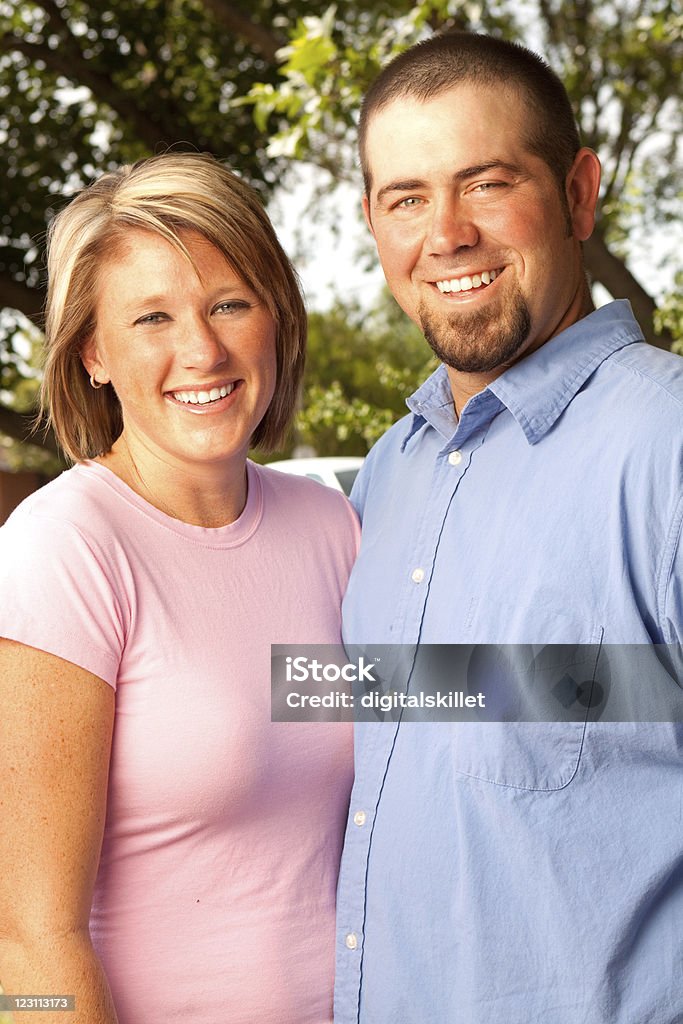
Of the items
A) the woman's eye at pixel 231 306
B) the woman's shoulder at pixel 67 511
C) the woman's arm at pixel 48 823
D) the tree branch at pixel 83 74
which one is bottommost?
the woman's arm at pixel 48 823

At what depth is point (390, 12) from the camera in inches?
301

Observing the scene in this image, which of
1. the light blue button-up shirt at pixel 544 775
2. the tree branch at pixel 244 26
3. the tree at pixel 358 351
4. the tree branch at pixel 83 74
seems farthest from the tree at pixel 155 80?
the light blue button-up shirt at pixel 544 775

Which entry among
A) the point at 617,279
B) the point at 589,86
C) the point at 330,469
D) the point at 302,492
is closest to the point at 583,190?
the point at 302,492

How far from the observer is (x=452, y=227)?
212 cm

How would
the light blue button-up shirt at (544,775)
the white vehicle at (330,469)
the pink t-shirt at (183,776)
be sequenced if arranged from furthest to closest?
the white vehicle at (330,469) → the pink t-shirt at (183,776) → the light blue button-up shirt at (544,775)

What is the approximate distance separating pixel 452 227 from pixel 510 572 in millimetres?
622

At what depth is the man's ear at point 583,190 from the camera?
2225 mm

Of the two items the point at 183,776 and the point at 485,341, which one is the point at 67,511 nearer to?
the point at 183,776

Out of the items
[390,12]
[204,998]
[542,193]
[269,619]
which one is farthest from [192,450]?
[390,12]

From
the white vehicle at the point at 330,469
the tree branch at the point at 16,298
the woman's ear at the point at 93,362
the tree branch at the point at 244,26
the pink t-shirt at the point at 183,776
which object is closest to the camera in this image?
the pink t-shirt at the point at 183,776

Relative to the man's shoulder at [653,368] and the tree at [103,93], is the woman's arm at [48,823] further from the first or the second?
the tree at [103,93]

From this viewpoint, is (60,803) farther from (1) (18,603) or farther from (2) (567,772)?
(2) (567,772)

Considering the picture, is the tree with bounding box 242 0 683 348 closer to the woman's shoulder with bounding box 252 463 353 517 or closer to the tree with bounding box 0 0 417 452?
the tree with bounding box 0 0 417 452

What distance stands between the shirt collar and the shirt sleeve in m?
0.68
